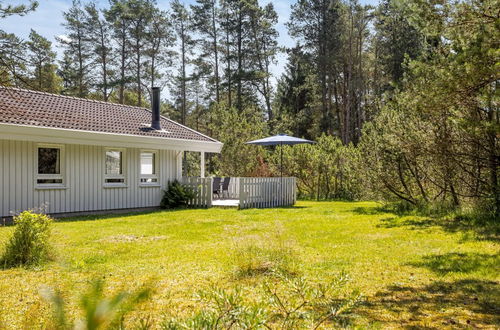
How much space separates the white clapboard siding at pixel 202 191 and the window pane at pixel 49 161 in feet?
17.0

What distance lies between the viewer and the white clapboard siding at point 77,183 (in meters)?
11.9

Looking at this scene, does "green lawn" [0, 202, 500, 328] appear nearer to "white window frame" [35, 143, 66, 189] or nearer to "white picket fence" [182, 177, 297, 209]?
"white window frame" [35, 143, 66, 189]

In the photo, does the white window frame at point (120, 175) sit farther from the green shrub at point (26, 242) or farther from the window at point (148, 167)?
the green shrub at point (26, 242)

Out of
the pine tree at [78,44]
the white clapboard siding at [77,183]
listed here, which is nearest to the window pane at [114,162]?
the white clapboard siding at [77,183]

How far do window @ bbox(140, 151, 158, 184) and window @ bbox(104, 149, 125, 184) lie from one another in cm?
87

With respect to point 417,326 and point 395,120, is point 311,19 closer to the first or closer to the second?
point 395,120

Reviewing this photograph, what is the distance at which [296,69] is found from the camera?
38.6m

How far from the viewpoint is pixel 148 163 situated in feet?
52.3

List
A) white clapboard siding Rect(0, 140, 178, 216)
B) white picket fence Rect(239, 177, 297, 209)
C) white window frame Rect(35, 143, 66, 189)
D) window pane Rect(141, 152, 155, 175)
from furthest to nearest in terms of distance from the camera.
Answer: window pane Rect(141, 152, 155, 175) < white picket fence Rect(239, 177, 297, 209) < white window frame Rect(35, 143, 66, 189) < white clapboard siding Rect(0, 140, 178, 216)

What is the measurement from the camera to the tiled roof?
41.3 ft

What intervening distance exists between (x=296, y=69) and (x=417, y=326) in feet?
119

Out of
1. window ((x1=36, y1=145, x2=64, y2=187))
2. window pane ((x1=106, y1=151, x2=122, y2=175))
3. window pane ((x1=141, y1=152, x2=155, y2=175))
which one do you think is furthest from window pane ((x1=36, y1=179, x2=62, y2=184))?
window pane ((x1=141, y1=152, x2=155, y2=175))

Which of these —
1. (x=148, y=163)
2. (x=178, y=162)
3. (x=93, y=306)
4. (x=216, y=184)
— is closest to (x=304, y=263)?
(x=93, y=306)

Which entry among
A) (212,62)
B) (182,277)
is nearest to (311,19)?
(212,62)
